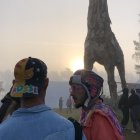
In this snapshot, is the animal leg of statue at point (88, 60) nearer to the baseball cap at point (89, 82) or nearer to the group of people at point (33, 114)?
the baseball cap at point (89, 82)

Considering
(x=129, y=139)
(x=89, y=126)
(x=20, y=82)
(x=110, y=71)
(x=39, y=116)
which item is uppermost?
(x=20, y=82)

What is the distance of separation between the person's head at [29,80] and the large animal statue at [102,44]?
55.0 feet

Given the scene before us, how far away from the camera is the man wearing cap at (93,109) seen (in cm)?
402

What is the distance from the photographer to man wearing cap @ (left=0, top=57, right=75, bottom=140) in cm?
296

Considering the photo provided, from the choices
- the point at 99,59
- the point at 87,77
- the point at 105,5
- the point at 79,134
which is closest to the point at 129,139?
the point at 99,59

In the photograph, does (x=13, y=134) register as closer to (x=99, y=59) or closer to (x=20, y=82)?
(x=20, y=82)

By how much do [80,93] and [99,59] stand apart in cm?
1591

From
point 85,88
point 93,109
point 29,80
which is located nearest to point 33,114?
point 29,80

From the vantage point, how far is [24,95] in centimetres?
303

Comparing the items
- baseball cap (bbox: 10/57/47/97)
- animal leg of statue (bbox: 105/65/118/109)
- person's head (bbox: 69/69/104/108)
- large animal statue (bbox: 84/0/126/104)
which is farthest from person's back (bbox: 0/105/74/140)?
animal leg of statue (bbox: 105/65/118/109)

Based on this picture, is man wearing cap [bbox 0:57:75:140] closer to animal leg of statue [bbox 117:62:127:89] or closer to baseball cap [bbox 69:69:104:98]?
baseball cap [bbox 69:69:104:98]

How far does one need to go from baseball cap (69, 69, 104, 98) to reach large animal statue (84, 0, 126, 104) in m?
15.3

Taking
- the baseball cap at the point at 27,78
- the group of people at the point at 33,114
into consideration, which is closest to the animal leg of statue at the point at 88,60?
the group of people at the point at 33,114

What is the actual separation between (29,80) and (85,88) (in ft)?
4.55
